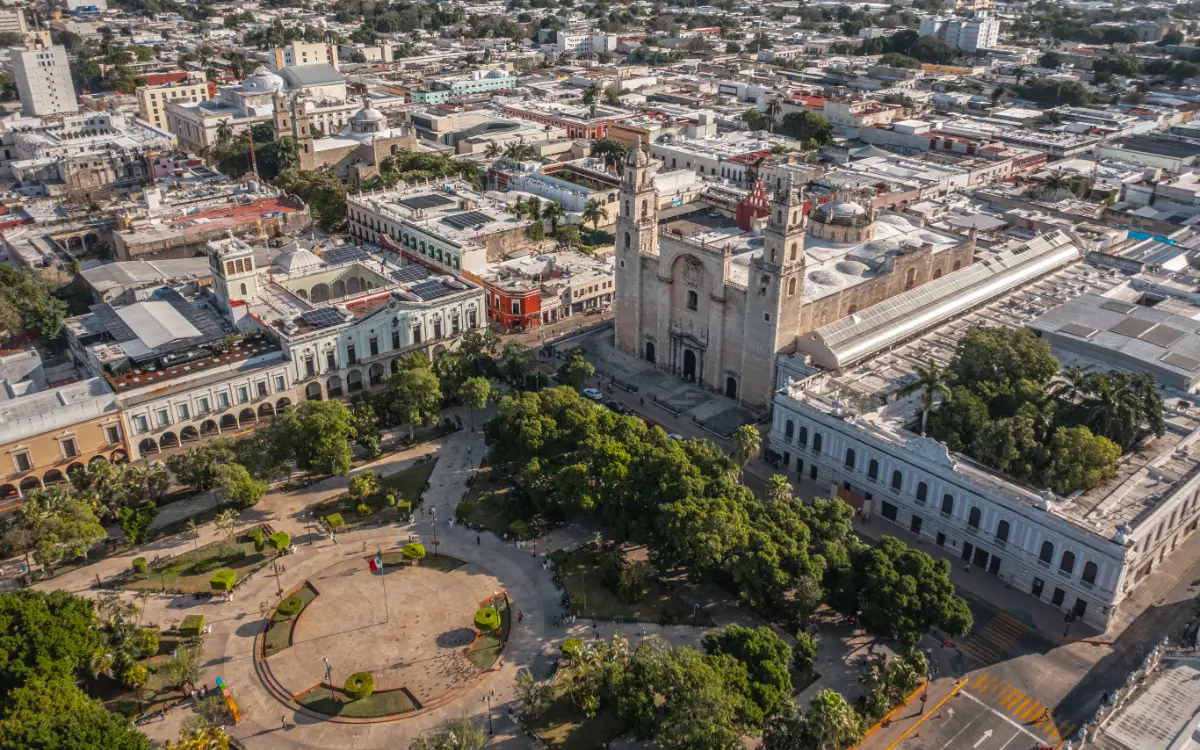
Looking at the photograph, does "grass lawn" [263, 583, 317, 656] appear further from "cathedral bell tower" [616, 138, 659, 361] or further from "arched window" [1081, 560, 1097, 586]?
"arched window" [1081, 560, 1097, 586]

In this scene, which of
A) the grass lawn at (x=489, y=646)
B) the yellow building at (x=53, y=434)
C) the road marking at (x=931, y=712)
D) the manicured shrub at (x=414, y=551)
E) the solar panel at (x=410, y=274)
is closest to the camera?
the road marking at (x=931, y=712)

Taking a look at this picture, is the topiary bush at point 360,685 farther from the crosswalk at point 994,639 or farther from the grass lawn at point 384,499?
the crosswalk at point 994,639

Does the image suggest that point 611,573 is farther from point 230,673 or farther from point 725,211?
point 725,211

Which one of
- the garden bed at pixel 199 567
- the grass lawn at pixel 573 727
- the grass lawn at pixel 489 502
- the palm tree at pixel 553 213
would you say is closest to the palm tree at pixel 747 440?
the grass lawn at pixel 489 502

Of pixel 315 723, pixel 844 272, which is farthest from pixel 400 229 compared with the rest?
pixel 315 723

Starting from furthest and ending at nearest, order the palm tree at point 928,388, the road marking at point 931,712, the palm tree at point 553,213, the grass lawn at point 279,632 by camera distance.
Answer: the palm tree at point 553,213
the palm tree at point 928,388
the grass lawn at point 279,632
the road marking at point 931,712

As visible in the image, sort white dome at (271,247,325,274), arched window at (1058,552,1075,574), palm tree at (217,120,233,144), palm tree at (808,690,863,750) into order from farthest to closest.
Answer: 1. palm tree at (217,120,233,144)
2. white dome at (271,247,325,274)
3. arched window at (1058,552,1075,574)
4. palm tree at (808,690,863,750)

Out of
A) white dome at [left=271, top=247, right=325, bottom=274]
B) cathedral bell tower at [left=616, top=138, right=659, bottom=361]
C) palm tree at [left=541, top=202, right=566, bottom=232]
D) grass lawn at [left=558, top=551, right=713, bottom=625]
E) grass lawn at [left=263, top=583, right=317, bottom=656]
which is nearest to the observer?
grass lawn at [left=263, top=583, right=317, bottom=656]

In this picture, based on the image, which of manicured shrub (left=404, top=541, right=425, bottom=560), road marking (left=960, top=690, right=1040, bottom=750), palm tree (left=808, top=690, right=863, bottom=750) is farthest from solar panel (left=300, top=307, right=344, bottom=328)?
road marking (left=960, top=690, right=1040, bottom=750)
